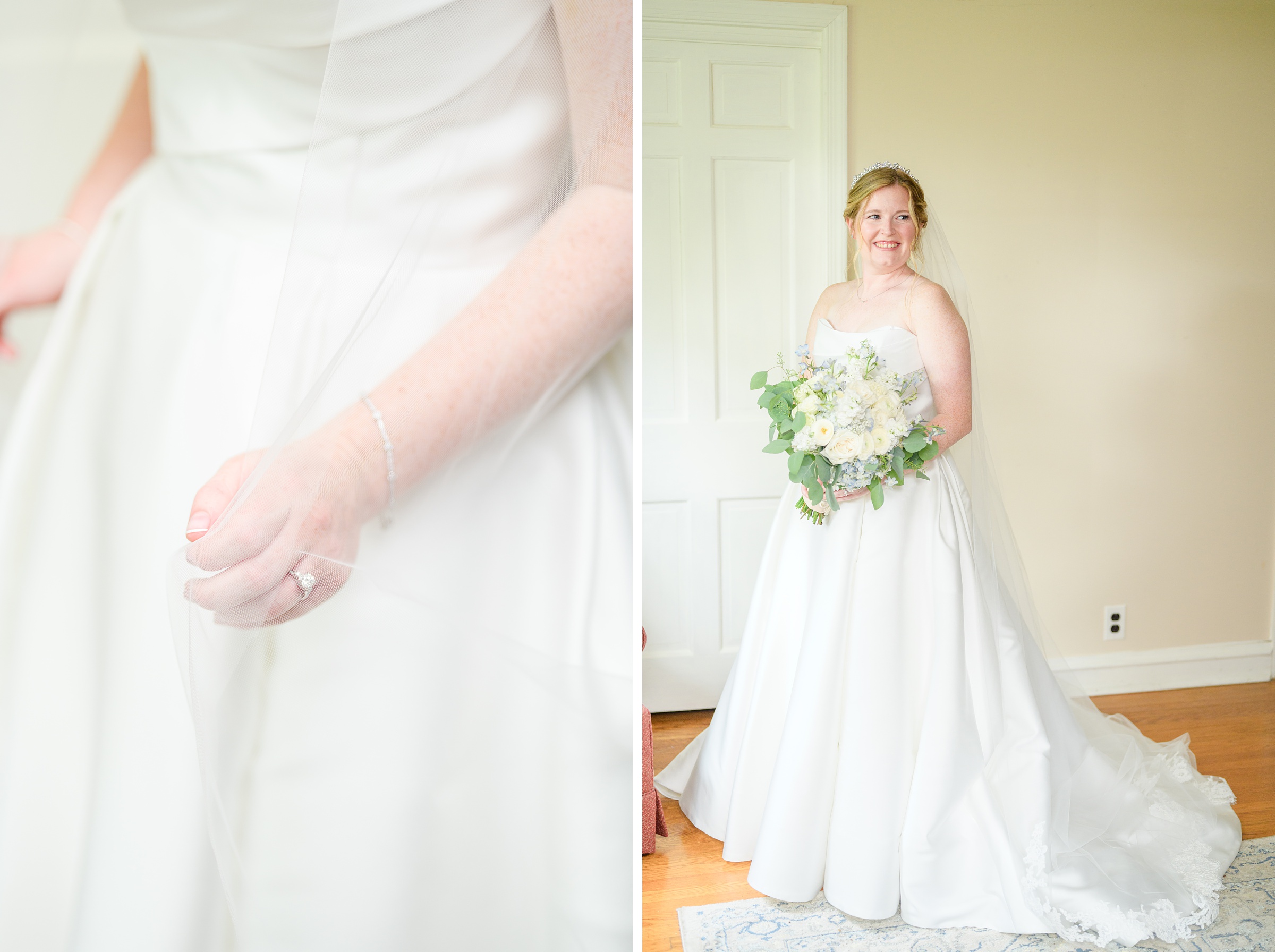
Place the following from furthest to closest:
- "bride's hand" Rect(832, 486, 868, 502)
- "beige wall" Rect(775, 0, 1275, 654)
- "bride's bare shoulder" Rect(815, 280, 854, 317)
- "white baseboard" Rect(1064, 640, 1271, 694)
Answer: "white baseboard" Rect(1064, 640, 1271, 694)
"beige wall" Rect(775, 0, 1275, 654)
"bride's bare shoulder" Rect(815, 280, 854, 317)
"bride's hand" Rect(832, 486, 868, 502)

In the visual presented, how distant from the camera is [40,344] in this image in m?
0.56

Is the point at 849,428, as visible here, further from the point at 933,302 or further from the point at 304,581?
the point at 304,581

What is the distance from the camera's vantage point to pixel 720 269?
2.48 m

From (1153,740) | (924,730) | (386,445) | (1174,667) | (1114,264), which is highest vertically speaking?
(1114,264)

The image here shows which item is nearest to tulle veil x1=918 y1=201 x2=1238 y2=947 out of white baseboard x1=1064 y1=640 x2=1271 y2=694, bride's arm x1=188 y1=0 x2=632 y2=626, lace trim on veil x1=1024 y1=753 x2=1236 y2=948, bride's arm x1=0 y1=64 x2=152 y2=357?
lace trim on veil x1=1024 y1=753 x2=1236 y2=948

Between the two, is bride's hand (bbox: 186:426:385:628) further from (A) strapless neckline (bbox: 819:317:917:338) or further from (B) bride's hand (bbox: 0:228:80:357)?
(A) strapless neckline (bbox: 819:317:917:338)

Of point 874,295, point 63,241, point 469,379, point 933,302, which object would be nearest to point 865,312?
point 874,295

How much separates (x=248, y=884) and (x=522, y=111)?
571 millimetres

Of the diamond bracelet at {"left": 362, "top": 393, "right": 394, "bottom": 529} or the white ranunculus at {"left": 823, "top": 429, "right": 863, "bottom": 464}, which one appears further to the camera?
the white ranunculus at {"left": 823, "top": 429, "right": 863, "bottom": 464}

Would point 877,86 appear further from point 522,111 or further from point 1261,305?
point 522,111

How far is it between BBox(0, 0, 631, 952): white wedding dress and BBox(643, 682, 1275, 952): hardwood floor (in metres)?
1.17

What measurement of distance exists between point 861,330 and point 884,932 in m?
1.26

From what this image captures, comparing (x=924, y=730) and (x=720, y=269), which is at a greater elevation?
(x=720, y=269)

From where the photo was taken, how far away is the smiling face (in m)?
1.89
